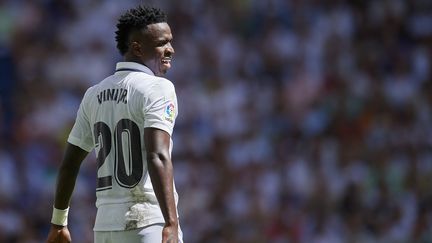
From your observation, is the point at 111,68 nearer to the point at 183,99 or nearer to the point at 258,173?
the point at 183,99

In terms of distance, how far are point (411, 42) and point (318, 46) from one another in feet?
3.79

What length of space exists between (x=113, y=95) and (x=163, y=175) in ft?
1.92

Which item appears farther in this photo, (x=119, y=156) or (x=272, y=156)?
(x=272, y=156)

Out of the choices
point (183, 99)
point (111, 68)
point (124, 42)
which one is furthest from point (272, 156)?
point (124, 42)

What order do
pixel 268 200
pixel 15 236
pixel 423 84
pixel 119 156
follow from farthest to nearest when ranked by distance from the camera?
pixel 423 84 → pixel 268 200 → pixel 15 236 → pixel 119 156

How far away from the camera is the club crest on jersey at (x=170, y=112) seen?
5.35 metres

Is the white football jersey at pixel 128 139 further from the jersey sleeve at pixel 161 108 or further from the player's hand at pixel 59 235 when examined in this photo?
the player's hand at pixel 59 235

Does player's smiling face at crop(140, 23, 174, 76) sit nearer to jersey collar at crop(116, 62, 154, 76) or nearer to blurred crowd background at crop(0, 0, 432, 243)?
jersey collar at crop(116, 62, 154, 76)

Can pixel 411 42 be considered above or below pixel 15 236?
above

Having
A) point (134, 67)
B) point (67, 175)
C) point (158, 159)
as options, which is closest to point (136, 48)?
→ point (134, 67)

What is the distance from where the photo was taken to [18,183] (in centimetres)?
1229

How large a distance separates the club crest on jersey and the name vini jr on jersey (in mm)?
243

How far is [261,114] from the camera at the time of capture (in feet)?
43.0

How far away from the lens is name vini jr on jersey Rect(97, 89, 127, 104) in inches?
216
